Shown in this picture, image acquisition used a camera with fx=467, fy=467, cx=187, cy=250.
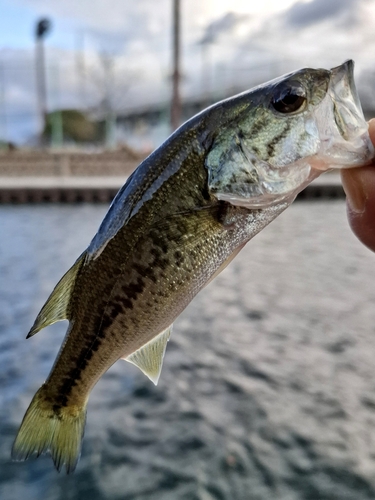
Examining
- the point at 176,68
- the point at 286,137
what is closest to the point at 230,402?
the point at 286,137

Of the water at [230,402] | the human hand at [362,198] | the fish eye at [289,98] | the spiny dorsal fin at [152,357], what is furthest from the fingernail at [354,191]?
the water at [230,402]

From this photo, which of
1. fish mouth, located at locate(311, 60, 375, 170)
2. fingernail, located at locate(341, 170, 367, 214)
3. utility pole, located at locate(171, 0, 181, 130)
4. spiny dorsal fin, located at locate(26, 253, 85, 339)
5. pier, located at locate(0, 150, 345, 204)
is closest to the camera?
fish mouth, located at locate(311, 60, 375, 170)

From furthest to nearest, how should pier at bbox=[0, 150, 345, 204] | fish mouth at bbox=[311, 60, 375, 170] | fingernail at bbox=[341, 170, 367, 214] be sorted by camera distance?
pier at bbox=[0, 150, 345, 204] → fingernail at bbox=[341, 170, 367, 214] → fish mouth at bbox=[311, 60, 375, 170]

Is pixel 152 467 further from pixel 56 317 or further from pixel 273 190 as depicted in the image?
pixel 273 190

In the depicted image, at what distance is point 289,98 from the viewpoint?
5.77 ft

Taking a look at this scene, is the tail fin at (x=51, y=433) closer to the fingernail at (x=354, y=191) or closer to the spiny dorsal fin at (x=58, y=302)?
the spiny dorsal fin at (x=58, y=302)

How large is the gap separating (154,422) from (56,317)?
4026mm

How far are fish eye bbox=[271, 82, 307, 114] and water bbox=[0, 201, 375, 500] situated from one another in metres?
3.92

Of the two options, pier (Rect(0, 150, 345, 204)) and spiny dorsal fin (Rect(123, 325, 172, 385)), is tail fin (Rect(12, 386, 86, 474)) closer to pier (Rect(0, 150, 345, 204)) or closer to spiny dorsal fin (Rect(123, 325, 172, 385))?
spiny dorsal fin (Rect(123, 325, 172, 385))

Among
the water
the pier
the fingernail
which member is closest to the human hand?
the fingernail

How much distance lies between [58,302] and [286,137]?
111 centimetres

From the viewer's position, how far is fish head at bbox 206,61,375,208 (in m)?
1.68

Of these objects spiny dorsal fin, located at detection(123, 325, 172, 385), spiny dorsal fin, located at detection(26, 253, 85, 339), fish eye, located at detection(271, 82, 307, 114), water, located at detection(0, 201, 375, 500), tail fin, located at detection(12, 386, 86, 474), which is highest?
fish eye, located at detection(271, 82, 307, 114)

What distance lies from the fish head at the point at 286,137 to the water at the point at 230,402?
3.72m
